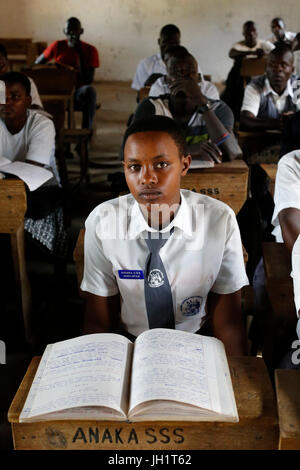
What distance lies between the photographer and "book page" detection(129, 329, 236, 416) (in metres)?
0.73

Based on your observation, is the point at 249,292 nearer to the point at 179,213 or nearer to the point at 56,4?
the point at 179,213

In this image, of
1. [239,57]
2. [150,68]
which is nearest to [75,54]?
[150,68]

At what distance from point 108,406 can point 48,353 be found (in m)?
0.19

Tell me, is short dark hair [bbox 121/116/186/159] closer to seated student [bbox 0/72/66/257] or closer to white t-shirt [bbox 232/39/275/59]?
seated student [bbox 0/72/66/257]

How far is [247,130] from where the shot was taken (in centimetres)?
337

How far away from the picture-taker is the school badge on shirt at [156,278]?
126 cm

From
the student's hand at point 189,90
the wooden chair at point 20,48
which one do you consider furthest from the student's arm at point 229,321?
the wooden chair at point 20,48

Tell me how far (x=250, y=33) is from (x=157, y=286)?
6.41 metres

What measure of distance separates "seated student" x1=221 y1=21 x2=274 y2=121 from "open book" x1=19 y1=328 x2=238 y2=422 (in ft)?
16.2

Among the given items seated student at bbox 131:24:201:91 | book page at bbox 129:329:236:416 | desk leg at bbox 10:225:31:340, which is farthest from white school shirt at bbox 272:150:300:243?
seated student at bbox 131:24:201:91

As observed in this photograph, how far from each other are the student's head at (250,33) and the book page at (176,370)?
6.72 meters

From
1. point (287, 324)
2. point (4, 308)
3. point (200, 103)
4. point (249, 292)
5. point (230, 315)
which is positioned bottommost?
point (4, 308)
